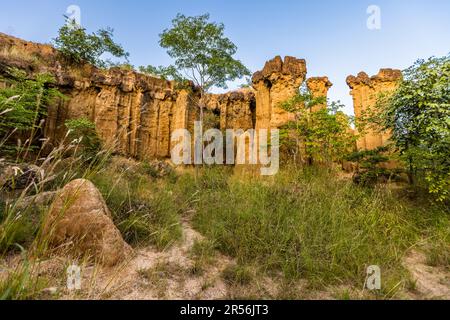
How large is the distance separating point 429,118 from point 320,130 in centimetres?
349

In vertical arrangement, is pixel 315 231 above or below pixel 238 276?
above

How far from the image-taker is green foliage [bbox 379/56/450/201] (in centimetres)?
402

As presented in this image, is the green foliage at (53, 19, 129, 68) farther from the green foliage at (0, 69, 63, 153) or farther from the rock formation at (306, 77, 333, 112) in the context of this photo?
the rock formation at (306, 77, 333, 112)

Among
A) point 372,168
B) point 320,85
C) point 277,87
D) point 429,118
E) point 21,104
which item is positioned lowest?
point 372,168

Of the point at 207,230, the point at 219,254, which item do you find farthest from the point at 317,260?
the point at 207,230

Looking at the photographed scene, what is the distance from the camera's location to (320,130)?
759 centimetres

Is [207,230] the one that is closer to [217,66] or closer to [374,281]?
[374,281]

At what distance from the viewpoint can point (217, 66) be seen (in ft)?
35.3

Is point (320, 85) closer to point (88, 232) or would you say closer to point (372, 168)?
point (372, 168)

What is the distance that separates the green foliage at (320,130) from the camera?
757 cm

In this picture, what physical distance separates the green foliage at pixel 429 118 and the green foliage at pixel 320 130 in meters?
2.55

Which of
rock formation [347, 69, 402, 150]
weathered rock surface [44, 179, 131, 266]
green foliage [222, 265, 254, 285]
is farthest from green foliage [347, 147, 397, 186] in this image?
weathered rock surface [44, 179, 131, 266]

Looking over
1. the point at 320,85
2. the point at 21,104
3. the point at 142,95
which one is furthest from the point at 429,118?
the point at 142,95

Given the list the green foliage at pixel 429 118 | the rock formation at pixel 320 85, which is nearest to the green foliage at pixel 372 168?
the green foliage at pixel 429 118
